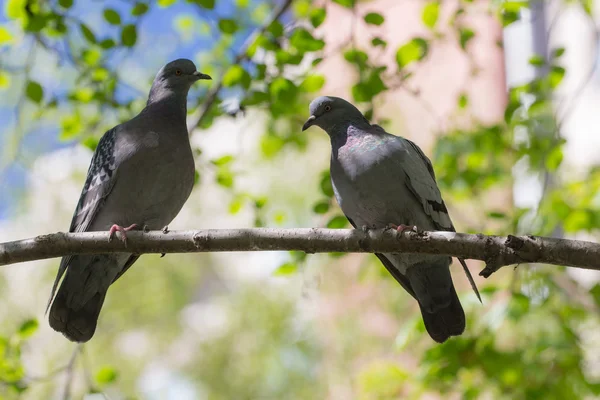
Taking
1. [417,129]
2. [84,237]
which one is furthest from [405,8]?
[84,237]

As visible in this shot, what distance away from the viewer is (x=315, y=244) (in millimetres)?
3035

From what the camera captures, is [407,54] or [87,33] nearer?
[407,54]

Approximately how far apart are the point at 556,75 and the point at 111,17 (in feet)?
11.2

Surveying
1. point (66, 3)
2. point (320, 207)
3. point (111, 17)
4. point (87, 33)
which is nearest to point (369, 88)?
point (320, 207)

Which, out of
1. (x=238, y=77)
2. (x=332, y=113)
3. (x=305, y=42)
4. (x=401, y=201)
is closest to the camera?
(x=401, y=201)

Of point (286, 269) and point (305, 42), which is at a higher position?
point (305, 42)

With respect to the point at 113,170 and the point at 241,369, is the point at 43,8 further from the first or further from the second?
the point at 241,369

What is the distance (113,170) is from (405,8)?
8.38 m

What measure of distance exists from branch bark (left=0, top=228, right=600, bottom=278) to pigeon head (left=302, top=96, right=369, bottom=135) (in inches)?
54.2

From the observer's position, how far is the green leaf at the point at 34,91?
5.27 meters

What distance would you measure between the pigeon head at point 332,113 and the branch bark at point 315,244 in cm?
138

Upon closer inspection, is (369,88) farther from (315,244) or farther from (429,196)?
(315,244)

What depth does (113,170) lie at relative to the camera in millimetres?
4102

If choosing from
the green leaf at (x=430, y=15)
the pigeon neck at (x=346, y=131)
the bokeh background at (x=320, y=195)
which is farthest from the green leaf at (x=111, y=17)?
the green leaf at (x=430, y=15)
